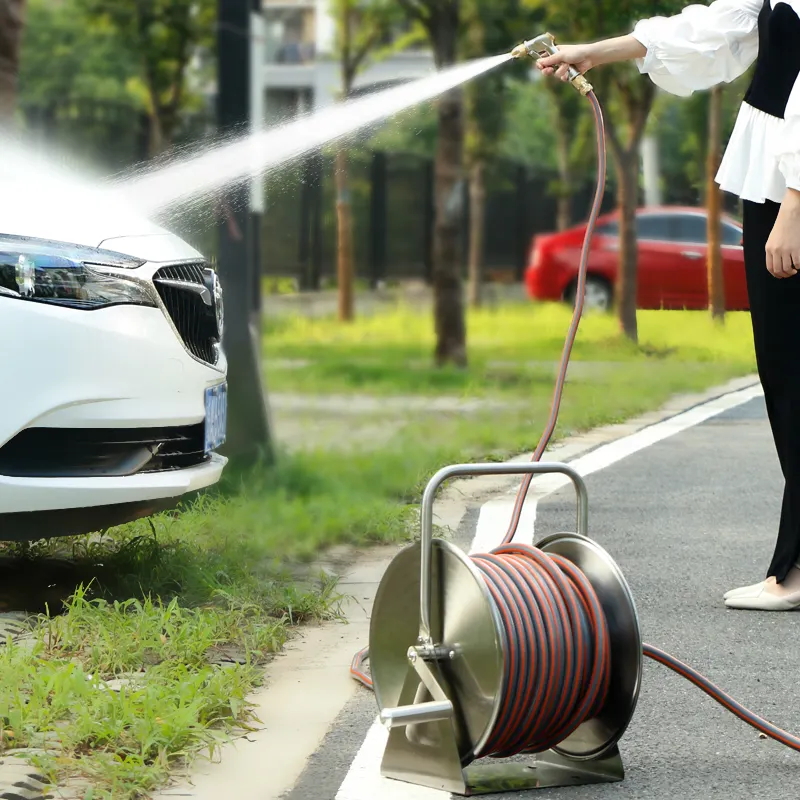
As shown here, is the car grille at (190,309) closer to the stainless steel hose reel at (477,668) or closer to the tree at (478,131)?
the stainless steel hose reel at (477,668)

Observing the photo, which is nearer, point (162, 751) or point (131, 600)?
point (162, 751)

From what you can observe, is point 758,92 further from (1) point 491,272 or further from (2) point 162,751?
(1) point 491,272

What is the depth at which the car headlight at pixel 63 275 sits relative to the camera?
4.03 m

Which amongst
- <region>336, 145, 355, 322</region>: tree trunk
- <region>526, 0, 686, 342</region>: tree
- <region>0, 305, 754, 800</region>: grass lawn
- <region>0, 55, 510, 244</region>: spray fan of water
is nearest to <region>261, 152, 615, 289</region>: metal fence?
<region>336, 145, 355, 322</region>: tree trunk

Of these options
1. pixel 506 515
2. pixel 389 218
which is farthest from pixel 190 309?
pixel 389 218

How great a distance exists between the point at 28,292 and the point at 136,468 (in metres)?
0.60

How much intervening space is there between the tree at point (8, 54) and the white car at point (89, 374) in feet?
9.48

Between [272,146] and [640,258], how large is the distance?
10.9 metres

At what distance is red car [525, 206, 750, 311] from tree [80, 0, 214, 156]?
5.90 meters

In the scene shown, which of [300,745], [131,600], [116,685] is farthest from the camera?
[131,600]

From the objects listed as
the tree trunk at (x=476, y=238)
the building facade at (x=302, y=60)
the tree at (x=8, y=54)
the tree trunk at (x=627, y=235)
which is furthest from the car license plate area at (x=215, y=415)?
the building facade at (x=302, y=60)

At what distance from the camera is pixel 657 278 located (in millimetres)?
16688

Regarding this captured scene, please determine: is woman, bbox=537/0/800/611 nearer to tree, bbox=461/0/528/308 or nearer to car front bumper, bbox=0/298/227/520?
car front bumper, bbox=0/298/227/520

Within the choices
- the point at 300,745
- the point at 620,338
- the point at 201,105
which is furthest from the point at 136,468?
the point at 201,105
